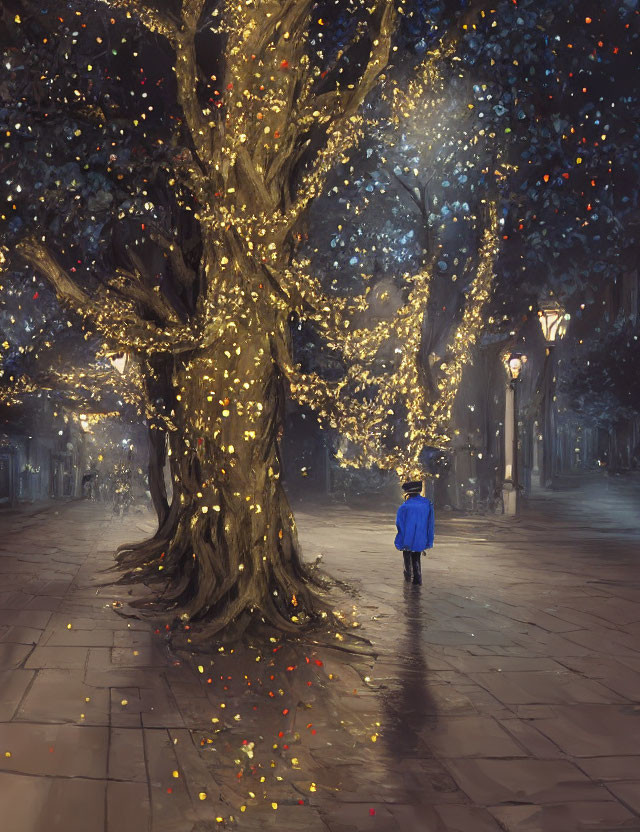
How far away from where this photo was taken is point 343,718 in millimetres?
6848

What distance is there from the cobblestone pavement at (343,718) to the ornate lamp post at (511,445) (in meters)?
11.4

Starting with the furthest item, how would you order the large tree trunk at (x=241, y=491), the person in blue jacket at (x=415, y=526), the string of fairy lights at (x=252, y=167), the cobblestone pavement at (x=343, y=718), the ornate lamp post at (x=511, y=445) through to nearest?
the ornate lamp post at (x=511, y=445) → the person in blue jacket at (x=415, y=526) → the string of fairy lights at (x=252, y=167) → the large tree trunk at (x=241, y=491) → the cobblestone pavement at (x=343, y=718)

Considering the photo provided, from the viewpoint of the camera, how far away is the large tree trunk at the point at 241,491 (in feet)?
33.9

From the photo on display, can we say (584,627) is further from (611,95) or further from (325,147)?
(611,95)

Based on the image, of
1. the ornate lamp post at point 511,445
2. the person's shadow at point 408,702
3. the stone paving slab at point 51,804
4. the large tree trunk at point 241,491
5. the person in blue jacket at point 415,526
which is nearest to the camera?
the stone paving slab at point 51,804

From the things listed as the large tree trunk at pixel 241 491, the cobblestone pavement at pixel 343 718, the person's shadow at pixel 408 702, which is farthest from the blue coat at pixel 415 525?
the person's shadow at pixel 408 702

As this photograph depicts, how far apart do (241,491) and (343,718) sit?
3914mm

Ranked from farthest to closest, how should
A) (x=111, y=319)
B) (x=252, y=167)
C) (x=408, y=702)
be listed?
(x=111, y=319) < (x=252, y=167) < (x=408, y=702)

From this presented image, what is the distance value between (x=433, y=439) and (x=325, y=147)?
4.12 meters

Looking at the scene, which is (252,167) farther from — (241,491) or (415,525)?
(415,525)

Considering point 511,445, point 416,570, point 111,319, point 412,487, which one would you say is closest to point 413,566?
point 416,570

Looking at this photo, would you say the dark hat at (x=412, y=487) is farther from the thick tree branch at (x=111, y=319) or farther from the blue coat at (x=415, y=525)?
the thick tree branch at (x=111, y=319)

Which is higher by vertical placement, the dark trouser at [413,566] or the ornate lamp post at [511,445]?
the ornate lamp post at [511,445]

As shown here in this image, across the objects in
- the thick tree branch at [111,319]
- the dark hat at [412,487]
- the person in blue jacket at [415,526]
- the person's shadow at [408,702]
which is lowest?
the person's shadow at [408,702]
